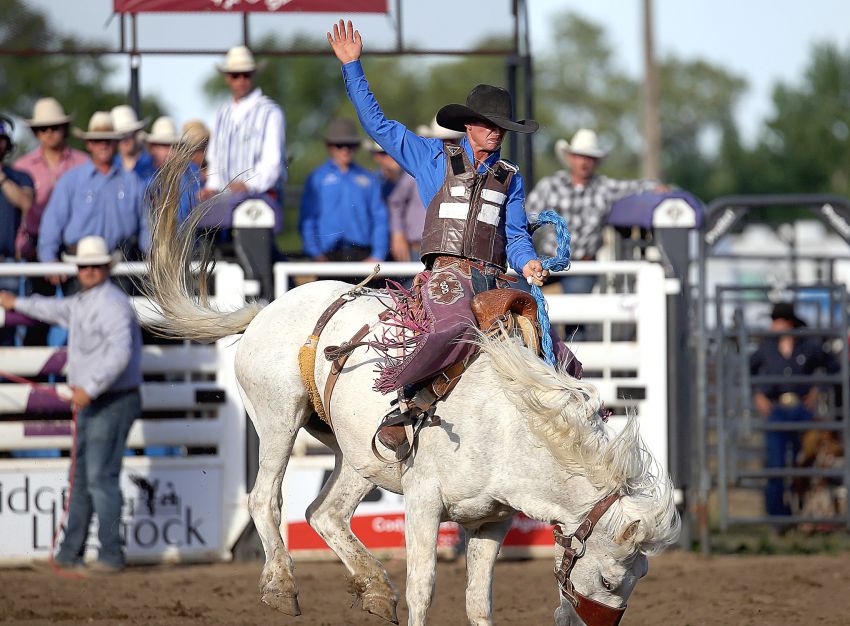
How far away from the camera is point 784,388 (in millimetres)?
10875

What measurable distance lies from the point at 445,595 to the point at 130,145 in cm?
393

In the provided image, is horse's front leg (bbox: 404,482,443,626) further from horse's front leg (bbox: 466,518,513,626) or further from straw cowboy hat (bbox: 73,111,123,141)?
straw cowboy hat (bbox: 73,111,123,141)

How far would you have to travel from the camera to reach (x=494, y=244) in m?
5.49

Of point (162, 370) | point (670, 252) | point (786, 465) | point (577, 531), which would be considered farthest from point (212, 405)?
point (786, 465)

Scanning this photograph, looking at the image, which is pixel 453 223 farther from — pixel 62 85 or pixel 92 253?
pixel 62 85

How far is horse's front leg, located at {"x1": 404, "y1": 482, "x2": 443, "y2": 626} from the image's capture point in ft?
17.1

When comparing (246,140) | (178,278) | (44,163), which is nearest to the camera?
(178,278)

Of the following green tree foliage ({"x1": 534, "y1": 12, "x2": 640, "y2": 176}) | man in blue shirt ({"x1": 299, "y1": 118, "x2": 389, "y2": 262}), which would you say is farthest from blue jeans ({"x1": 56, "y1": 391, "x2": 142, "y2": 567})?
green tree foliage ({"x1": 534, "y1": 12, "x2": 640, "y2": 176})

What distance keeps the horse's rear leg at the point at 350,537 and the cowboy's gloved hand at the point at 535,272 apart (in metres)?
1.38

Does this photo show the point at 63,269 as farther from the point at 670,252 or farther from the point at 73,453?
the point at 670,252

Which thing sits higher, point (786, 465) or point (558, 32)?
point (558, 32)

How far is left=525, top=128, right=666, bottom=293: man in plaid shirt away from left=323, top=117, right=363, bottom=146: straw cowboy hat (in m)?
1.33

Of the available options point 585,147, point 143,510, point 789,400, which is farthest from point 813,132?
point 143,510

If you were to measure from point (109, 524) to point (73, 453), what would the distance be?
1.61ft
